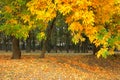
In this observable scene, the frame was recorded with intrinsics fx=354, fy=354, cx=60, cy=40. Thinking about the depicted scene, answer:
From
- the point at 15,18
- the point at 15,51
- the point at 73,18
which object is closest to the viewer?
the point at 73,18

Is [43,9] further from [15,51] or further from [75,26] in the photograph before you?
[15,51]

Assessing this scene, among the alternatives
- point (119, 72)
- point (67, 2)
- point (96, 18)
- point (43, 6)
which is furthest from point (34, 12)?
point (119, 72)

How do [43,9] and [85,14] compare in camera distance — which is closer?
[85,14]

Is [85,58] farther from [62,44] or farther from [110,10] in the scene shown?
[62,44]

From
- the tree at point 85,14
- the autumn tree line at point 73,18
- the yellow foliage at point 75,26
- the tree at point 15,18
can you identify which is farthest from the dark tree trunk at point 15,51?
the yellow foliage at point 75,26

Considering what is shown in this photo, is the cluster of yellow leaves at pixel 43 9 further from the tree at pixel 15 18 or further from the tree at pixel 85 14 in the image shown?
the tree at pixel 15 18

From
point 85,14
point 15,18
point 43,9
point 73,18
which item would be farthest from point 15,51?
point 85,14

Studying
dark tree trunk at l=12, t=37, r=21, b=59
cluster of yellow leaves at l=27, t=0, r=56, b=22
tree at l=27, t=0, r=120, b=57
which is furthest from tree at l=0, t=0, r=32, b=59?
dark tree trunk at l=12, t=37, r=21, b=59

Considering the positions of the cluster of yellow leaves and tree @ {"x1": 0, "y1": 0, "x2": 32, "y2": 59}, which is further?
tree @ {"x1": 0, "y1": 0, "x2": 32, "y2": 59}

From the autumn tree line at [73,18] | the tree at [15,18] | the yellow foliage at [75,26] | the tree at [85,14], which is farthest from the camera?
the tree at [15,18]

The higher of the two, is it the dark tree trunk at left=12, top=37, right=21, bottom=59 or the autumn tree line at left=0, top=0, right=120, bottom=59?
the autumn tree line at left=0, top=0, right=120, bottom=59

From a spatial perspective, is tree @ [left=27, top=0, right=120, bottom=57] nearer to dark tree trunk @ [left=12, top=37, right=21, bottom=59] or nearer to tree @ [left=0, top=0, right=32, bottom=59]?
tree @ [left=0, top=0, right=32, bottom=59]

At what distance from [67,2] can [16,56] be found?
365 inches

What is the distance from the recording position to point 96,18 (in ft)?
77.4
